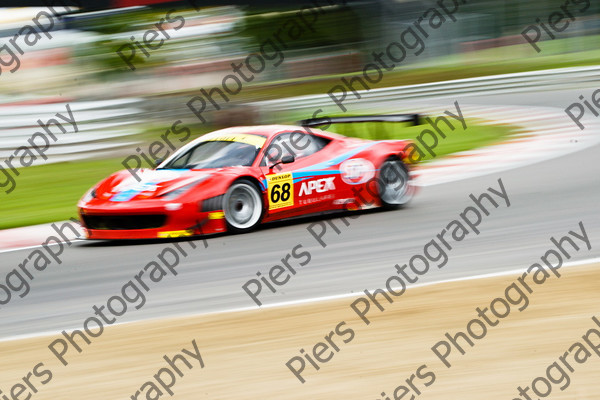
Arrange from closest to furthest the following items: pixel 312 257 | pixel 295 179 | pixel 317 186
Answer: pixel 312 257, pixel 295 179, pixel 317 186

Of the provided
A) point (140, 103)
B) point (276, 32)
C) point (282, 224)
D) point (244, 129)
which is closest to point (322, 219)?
point (282, 224)

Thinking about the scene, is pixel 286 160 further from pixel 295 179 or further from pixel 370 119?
pixel 370 119

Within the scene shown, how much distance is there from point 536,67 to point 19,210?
717 inches

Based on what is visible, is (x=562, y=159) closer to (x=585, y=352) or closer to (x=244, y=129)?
(x=244, y=129)

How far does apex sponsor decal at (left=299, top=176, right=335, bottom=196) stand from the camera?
8883mm

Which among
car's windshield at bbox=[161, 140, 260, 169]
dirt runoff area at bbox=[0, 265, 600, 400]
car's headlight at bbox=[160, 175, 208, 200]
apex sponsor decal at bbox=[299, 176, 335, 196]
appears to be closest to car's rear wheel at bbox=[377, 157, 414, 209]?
apex sponsor decal at bbox=[299, 176, 335, 196]

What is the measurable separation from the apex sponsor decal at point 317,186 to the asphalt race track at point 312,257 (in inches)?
13.3

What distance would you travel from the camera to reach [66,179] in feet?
44.1

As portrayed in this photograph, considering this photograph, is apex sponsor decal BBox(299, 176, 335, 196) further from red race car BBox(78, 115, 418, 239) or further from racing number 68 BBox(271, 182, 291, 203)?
racing number 68 BBox(271, 182, 291, 203)

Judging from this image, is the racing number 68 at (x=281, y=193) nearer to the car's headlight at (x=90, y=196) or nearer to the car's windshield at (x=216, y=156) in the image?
the car's windshield at (x=216, y=156)

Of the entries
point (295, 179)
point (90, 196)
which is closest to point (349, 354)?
point (295, 179)

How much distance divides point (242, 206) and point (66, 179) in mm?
5644

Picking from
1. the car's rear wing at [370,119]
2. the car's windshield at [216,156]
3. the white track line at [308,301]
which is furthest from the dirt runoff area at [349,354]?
the car's rear wing at [370,119]

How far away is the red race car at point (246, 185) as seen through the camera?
27.0 ft
